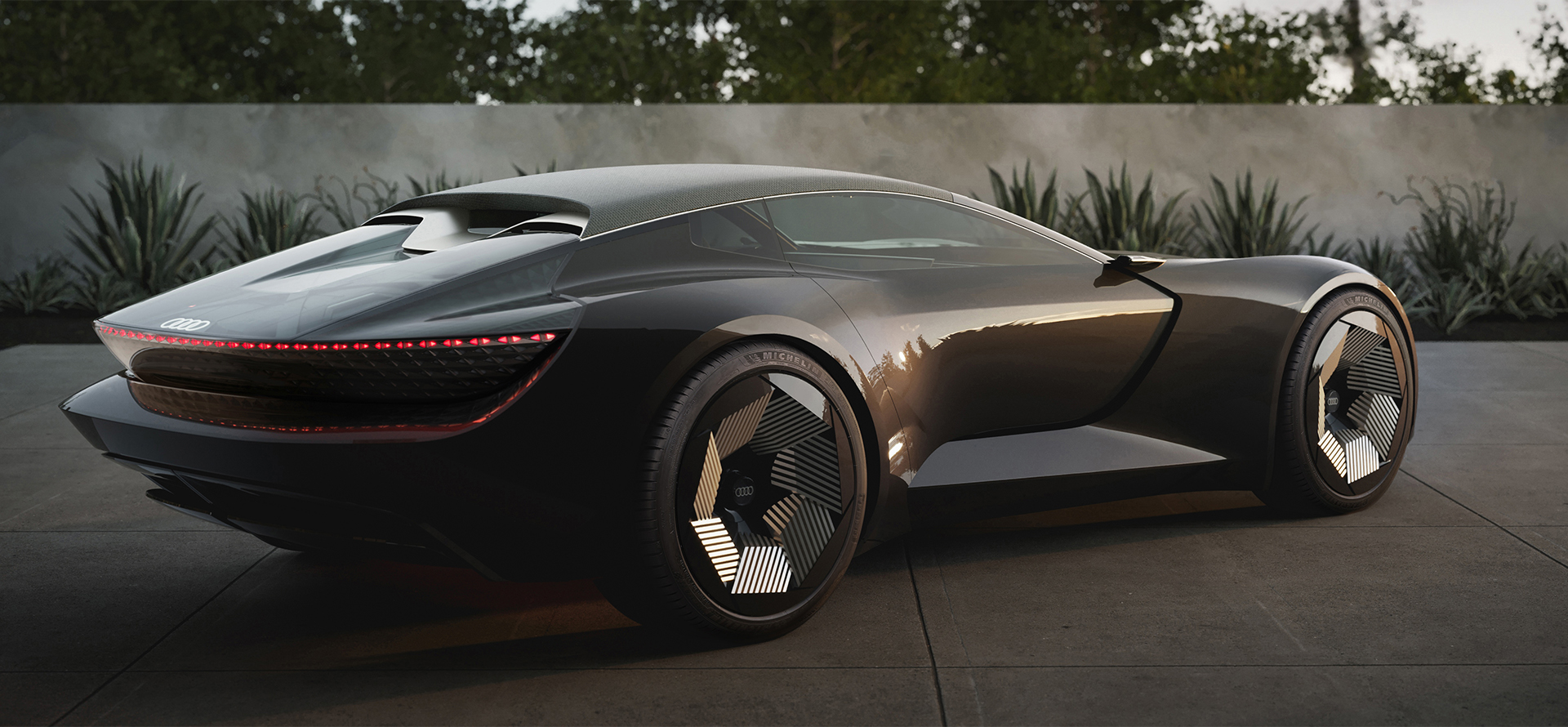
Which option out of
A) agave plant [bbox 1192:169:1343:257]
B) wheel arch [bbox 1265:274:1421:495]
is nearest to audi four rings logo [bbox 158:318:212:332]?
wheel arch [bbox 1265:274:1421:495]

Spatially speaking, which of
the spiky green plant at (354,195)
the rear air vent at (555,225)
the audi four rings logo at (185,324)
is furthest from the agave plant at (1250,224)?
the audi four rings logo at (185,324)

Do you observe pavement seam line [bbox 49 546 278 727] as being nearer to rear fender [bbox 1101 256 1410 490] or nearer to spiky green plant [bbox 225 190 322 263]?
rear fender [bbox 1101 256 1410 490]

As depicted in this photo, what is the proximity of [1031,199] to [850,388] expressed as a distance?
7.04 m

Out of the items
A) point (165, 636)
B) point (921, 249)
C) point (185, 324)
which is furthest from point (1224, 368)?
point (165, 636)

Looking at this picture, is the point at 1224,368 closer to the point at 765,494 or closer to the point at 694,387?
the point at 765,494

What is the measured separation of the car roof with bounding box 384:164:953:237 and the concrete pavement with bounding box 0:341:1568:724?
109 cm

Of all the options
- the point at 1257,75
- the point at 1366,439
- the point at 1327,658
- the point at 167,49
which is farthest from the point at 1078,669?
the point at 167,49

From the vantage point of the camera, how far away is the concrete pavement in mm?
2756

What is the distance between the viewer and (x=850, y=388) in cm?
322

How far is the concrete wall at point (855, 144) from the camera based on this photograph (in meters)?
10.6

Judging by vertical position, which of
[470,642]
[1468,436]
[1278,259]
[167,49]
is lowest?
[1468,436]

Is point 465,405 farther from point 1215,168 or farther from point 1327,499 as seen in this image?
point 1215,168

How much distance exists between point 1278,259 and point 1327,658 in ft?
5.38

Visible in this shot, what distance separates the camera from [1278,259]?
4.18 meters
